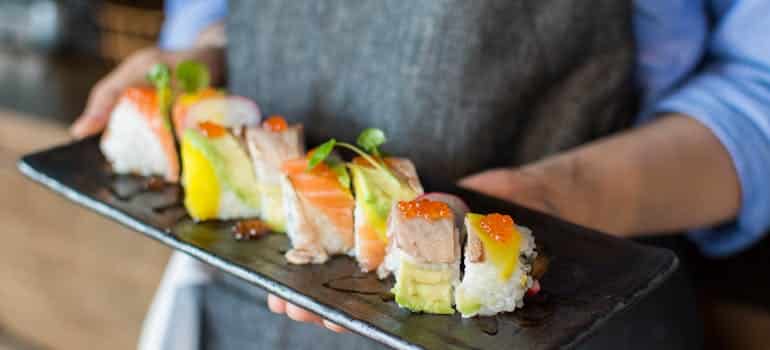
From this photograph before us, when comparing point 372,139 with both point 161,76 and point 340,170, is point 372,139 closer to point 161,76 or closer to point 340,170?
point 340,170

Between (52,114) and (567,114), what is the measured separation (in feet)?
4.94

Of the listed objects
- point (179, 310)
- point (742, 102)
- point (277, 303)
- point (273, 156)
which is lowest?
point (179, 310)

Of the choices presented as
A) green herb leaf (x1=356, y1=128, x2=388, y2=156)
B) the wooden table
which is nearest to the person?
green herb leaf (x1=356, y1=128, x2=388, y2=156)

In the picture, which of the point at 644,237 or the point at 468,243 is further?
the point at 644,237

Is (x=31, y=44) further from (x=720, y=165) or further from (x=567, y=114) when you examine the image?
(x=720, y=165)

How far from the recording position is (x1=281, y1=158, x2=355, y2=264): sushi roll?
3.17ft

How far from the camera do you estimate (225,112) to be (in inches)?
47.3

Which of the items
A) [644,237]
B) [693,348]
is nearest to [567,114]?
[644,237]

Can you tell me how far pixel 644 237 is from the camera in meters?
1.17

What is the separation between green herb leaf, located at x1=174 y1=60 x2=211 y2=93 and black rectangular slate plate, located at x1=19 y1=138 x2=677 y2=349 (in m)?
0.22

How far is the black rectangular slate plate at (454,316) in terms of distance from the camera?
78 cm

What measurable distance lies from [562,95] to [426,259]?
1.53 feet

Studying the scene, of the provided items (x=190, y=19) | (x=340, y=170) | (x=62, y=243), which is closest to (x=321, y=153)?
(x=340, y=170)

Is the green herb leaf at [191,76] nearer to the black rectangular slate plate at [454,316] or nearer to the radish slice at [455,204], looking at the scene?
the black rectangular slate plate at [454,316]
